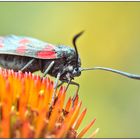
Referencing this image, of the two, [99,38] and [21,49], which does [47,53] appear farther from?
[99,38]

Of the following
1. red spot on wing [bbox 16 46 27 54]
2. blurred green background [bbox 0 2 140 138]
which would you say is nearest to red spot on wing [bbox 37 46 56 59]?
red spot on wing [bbox 16 46 27 54]

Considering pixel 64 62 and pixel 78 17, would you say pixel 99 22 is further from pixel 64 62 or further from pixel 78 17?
pixel 64 62

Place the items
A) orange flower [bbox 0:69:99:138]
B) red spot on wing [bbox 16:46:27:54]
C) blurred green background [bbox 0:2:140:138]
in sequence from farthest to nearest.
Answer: blurred green background [bbox 0:2:140:138]
red spot on wing [bbox 16:46:27:54]
orange flower [bbox 0:69:99:138]

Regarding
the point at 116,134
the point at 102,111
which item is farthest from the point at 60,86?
the point at 102,111

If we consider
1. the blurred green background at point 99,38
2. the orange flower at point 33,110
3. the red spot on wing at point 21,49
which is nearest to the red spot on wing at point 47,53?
the red spot on wing at point 21,49

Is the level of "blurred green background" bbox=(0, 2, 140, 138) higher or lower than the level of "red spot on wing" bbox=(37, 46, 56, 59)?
lower

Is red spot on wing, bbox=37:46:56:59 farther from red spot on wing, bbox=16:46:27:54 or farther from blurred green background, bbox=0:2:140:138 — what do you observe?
blurred green background, bbox=0:2:140:138

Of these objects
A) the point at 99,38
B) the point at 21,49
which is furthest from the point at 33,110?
the point at 99,38
